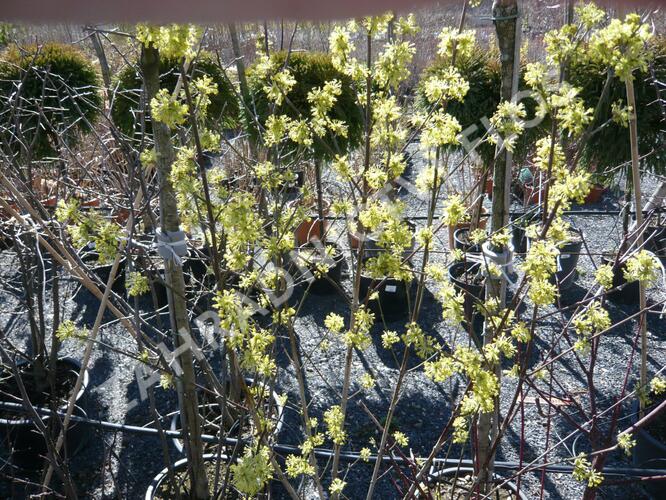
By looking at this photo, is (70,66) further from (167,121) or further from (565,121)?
(565,121)

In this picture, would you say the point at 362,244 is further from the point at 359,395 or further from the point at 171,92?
the point at 171,92

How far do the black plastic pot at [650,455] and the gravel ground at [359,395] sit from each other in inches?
4.9

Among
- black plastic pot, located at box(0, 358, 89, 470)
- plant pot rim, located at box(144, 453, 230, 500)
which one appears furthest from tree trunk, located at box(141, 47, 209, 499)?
black plastic pot, located at box(0, 358, 89, 470)

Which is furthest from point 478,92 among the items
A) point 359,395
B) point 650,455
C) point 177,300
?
point 177,300

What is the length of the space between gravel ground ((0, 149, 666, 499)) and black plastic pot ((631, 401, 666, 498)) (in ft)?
0.41

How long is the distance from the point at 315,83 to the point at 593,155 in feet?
6.65

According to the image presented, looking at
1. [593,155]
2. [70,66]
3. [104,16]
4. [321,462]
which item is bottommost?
[321,462]

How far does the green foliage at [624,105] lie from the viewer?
3.67 metres

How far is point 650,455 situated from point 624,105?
221cm

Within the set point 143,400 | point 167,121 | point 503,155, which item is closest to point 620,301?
point 503,155

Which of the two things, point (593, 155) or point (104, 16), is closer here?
point (104, 16)

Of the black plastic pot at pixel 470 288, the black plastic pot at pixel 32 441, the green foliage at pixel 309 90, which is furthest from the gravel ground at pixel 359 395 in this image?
the green foliage at pixel 309 90

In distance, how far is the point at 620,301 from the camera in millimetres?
4500

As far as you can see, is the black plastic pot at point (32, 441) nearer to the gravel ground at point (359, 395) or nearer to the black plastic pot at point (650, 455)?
the gravel ground at point (359, 395)
